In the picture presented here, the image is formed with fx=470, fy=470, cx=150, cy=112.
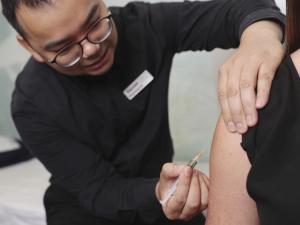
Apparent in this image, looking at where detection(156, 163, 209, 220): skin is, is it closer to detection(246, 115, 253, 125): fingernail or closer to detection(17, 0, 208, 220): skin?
detection(17, 0, 208, 220): skin

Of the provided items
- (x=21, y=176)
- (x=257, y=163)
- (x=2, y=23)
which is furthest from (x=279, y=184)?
(x=2, y=23)

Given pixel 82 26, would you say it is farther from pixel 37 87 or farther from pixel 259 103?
pixel 259 103

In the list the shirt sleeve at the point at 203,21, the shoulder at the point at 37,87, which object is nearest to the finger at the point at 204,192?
the shirt sleeve at the point at 203,21

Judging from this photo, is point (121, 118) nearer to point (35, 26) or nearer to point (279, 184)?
point (35, 26)

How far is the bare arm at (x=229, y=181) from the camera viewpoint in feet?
2.98

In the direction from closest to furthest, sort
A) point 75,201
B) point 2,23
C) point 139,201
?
point 139,201 → point 75,201 → point 2,23

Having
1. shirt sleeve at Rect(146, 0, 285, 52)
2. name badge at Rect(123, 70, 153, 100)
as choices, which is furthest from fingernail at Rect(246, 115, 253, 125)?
name badge at Rect(123, 70, 153, 100)

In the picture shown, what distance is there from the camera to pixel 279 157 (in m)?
0.82

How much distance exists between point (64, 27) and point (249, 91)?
0.57 m

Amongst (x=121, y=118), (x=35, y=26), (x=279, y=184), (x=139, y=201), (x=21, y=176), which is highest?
(x=35, y=26)

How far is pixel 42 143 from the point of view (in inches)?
60.2

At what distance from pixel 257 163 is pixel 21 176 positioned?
1605 mm

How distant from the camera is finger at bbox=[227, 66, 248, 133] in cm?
87

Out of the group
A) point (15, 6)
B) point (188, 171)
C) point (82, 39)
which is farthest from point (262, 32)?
point (15, 6)
